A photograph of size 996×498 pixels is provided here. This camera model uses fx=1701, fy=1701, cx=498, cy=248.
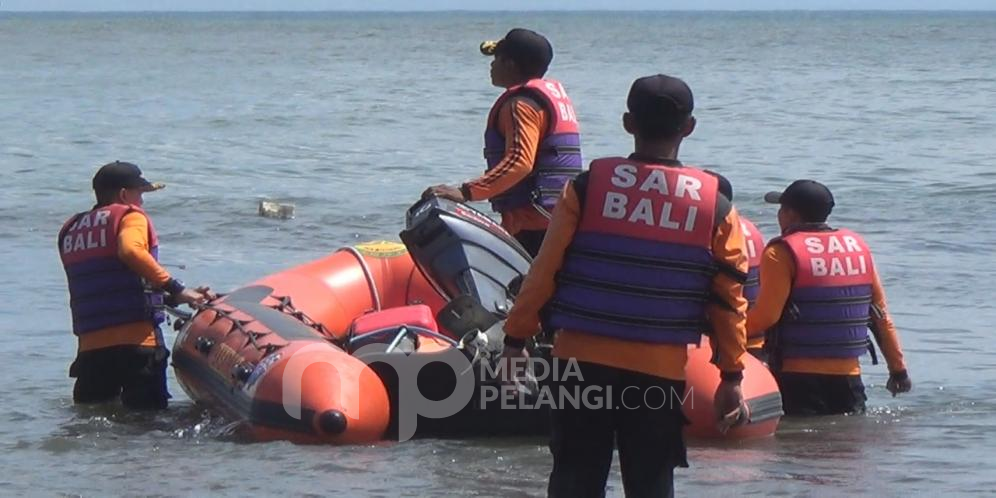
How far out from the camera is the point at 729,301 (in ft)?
13.3

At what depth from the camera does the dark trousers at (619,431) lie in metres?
4.06

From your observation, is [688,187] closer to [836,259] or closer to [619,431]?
[619,431]

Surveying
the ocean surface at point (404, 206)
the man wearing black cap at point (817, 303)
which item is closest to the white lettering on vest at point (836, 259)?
the man wearing black cap at point (817, 303)

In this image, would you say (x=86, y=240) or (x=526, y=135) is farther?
(x=86, y=240)

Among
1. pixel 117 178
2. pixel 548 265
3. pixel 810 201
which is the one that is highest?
pixel 117 178

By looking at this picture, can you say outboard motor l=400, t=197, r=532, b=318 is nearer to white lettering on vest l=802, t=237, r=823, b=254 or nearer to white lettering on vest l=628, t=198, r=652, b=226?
white lettering on vest l=802, t=237, r=823, b=254

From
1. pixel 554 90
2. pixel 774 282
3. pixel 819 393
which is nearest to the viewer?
pixel 774 282

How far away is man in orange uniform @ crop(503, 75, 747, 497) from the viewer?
399cm

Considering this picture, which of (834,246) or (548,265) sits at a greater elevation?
(834,246)

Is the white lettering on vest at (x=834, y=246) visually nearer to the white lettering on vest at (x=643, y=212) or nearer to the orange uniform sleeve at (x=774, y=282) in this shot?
the orange uniform sleeve at (x=774, y=282)

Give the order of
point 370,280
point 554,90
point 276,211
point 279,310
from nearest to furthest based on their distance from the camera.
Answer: point 554,90
point 279,310
point 370,280
point 276,211

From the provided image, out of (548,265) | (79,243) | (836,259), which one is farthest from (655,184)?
(79,243)

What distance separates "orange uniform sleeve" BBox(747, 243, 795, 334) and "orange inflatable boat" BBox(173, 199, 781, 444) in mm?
186

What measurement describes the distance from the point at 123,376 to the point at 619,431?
3295 mm
